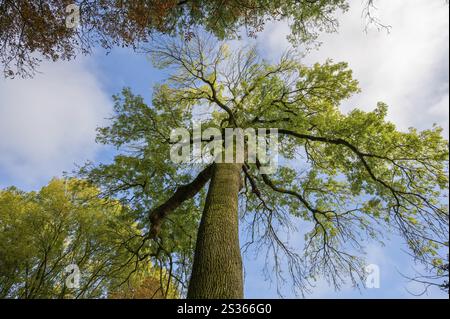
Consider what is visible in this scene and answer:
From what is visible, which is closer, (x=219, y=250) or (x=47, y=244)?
(x=219, y=250)

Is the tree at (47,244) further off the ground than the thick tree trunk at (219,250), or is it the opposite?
the tree at (47,244)

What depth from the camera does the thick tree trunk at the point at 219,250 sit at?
366 cm

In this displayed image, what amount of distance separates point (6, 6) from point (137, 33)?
184 centimetres

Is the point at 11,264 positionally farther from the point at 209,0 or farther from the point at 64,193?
the point at 209,0

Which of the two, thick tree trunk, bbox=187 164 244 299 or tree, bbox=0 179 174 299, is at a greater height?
tree, bbox=0 179 174 299

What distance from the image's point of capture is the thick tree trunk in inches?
144

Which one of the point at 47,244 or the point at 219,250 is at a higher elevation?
the point at 47,244

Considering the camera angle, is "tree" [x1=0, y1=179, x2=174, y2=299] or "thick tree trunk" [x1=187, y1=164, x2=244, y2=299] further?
"tree" [x1=0, y1=179, x2=174, y2=299]

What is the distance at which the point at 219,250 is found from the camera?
4.23m

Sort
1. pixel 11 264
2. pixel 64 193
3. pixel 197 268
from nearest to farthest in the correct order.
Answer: pixel 197 268 < pixel 11 264 < pixel 64 193

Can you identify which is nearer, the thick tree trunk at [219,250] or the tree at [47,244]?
the thick tree trunk at [219,250]

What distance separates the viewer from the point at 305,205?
27.5 ft
